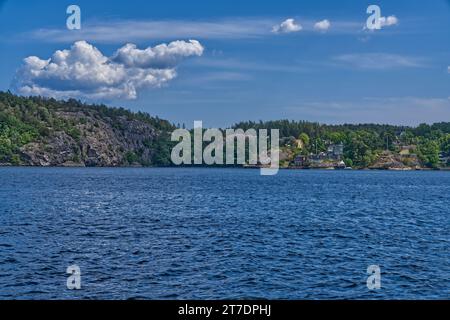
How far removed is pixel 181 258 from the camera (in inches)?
1893

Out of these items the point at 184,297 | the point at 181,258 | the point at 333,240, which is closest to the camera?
the point at 184,297

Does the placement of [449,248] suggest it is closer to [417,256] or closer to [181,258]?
[417,256]

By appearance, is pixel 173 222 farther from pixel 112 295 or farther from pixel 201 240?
pixel 112 295

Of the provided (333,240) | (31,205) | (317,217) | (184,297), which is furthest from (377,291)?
(31,205)

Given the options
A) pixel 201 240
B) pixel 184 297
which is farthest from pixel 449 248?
pixel 184 297

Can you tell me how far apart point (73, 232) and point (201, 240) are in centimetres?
1550

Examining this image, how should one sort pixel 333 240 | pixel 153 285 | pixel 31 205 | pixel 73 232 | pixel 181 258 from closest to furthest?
pixel 153 285 → pixel 181 258 → pixel 333 240 → pixel 73 232 → pixel 31 205

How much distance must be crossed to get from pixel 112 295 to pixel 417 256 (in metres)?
28.4

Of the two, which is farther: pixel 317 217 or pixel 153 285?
pixel 317 217

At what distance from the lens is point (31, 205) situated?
94.0m
